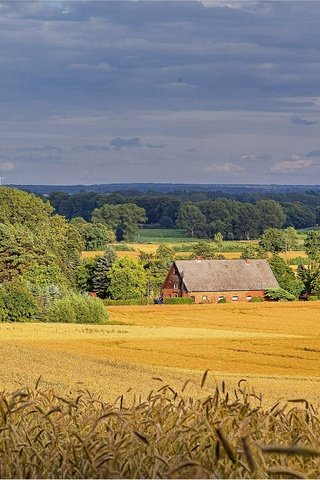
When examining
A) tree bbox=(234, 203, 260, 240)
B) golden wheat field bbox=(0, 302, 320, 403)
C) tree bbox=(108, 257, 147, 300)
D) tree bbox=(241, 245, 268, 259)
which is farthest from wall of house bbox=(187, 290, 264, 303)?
tree bbox=(234, 203, 260, 240)

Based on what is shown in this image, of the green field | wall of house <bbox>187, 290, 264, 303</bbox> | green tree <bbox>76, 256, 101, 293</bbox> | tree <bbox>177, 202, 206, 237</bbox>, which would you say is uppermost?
tree <bbox>177, 202, 206, 237</bbox>

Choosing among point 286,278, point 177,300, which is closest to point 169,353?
point 177,300

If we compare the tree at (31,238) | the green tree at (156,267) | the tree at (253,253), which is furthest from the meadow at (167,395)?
the tree at (253,253)

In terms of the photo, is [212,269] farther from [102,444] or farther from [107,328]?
[102,444]

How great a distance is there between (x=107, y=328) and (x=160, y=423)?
4804cm

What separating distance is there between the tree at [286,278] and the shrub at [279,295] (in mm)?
1444

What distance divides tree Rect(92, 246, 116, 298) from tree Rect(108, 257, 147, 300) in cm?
175

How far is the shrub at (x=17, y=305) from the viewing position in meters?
62.6

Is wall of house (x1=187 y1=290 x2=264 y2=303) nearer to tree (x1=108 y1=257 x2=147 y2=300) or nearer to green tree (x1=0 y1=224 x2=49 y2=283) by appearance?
tree (x1=108 y1=257 x2=147 y2=300)

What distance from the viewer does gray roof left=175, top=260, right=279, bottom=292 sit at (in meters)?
91.2

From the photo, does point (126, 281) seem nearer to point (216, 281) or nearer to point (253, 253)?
point (216, 281)

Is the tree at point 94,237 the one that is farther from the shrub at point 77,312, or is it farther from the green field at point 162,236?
the shrub at point 77,312

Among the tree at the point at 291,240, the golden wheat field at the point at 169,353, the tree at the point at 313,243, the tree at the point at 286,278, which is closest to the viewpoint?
the golden wheat field at the point at 169,353

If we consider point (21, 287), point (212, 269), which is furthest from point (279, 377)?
point (212, 269)
